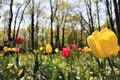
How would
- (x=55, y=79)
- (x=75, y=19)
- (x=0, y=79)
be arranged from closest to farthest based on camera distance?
1. (x=55, y=79)
2. (x=0, y=79)
3. (x=75, y=19)

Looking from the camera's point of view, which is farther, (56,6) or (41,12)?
(41,12)

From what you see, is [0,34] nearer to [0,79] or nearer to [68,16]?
[68,16]

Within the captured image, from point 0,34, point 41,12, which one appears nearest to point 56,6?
point 41,12

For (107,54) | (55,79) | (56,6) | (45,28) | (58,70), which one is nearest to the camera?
(107,54)

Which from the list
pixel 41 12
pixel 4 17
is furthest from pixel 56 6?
pixel 4 17

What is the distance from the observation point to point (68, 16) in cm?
5244

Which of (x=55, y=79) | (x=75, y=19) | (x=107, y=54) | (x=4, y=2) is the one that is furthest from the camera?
(x=75, y=19)

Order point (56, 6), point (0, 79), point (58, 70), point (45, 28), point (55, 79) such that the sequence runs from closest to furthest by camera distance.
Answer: point (55, 79) < point (58, 70) < point (0, 79) < point (56, 6) < point (45, 28)

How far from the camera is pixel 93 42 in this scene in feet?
4.80

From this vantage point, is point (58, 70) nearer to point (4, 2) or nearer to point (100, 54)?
point (100, 54)

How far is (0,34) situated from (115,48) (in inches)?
2528

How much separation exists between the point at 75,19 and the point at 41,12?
744 cm

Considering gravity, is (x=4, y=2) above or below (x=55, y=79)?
above

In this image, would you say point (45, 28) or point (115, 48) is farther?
point (45, 28)
